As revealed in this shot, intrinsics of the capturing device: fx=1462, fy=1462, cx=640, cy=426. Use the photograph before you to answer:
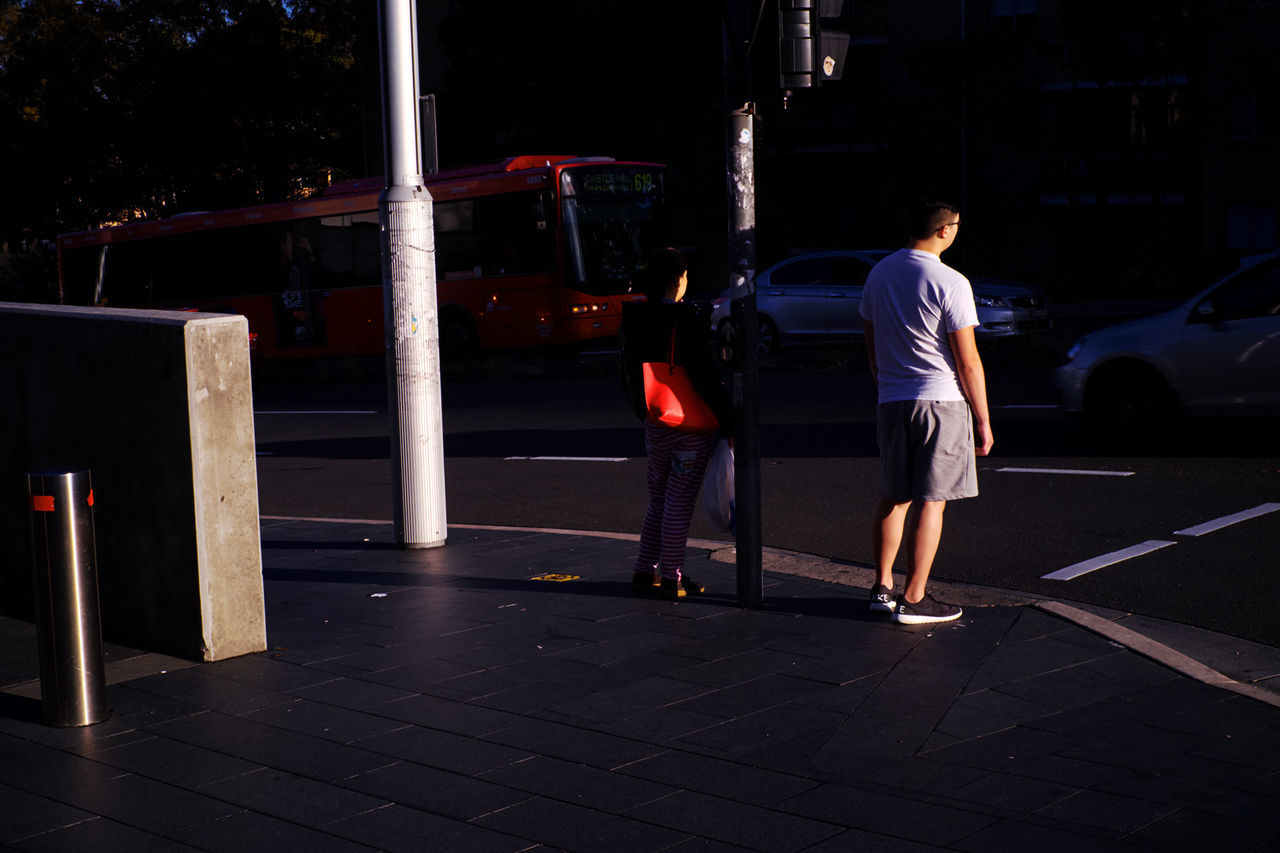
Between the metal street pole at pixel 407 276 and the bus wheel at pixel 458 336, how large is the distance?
16.5 metres

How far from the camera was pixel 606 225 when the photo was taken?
24422 mm

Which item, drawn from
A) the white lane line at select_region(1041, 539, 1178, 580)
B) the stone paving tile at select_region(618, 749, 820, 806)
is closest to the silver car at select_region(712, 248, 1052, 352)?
the white lane line at select_region(1041, 539, 1178, 580)

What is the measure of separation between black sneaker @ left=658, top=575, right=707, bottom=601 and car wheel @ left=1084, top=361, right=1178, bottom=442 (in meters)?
6.03

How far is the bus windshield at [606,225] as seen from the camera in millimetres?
24062

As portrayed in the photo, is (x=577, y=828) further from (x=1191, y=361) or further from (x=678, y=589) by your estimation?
(x=1191, y=361)

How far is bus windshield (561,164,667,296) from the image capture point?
24.1 metres

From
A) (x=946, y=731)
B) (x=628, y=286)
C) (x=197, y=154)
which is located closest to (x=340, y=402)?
(x=628, y=286)

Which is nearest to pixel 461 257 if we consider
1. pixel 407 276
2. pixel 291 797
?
pixel 407 276

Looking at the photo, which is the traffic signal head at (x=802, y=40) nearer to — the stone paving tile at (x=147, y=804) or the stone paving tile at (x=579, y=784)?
the stone paving tile at (x=579, y=784)

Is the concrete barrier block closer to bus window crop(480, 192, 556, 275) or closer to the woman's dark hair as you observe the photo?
the woman's dark hair

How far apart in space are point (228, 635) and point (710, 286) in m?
38.9

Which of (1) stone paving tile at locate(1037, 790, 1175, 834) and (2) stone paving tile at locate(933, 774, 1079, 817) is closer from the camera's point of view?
(1) stone paving tile at locate(1037, 790, 1175, 834)

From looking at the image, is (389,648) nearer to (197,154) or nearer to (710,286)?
(197,154)

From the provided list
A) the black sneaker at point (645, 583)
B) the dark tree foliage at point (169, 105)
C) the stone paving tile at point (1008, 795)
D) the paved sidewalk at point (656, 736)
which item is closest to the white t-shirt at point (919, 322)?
the paved sidewalk at point (656, 736)
